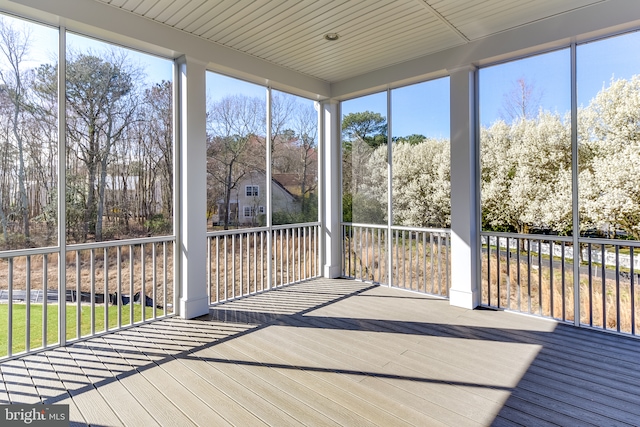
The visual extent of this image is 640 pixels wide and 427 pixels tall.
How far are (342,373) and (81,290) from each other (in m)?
2.43

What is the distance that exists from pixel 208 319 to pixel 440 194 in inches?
118

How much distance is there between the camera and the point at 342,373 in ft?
8.29

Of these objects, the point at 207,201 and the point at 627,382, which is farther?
the point at 207,201

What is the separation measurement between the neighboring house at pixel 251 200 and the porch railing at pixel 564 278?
260 centimetres

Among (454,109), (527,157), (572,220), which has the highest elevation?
(454,109)

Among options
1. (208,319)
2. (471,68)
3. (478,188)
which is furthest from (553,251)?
(208,319)

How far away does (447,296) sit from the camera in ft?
14.2

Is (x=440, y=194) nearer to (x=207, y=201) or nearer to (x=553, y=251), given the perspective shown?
(x=553, y=251)

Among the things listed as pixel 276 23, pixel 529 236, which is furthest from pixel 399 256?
pixel 276 23

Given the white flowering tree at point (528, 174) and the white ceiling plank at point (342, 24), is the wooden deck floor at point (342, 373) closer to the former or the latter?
the white flowering tree at point (528, 174)

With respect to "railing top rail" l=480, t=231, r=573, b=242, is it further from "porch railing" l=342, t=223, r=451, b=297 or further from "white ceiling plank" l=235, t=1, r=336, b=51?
"white ceiling plank" l=235, t=1, r=336, b=51

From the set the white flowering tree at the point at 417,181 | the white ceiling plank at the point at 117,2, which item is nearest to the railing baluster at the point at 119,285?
the white ceiling plank at the point at 117,2

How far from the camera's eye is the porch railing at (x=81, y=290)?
9.29ft

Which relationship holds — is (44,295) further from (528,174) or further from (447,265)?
(528,174)
